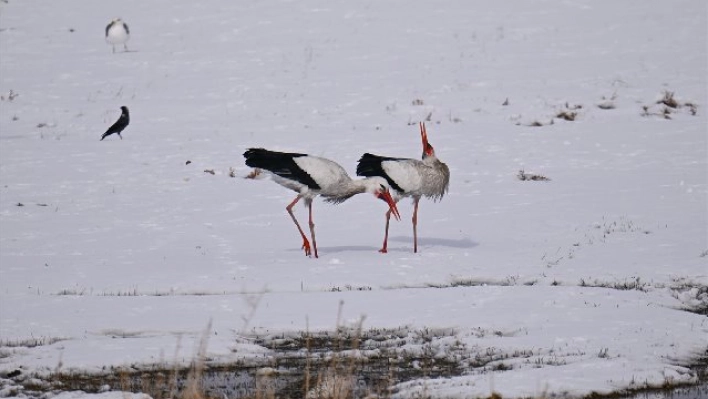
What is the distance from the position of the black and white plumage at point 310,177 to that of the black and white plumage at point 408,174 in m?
0.16

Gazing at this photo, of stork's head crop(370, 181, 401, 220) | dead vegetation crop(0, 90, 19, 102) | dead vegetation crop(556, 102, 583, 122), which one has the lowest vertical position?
stork's head crop(370, 181, 401, 220)

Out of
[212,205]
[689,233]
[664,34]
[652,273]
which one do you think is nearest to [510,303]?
[652,273]

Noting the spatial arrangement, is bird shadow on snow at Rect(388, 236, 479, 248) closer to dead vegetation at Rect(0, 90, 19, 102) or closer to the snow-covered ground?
the snow-covered ground

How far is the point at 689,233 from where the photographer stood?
16.1 meters

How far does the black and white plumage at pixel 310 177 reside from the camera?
15.6 metres

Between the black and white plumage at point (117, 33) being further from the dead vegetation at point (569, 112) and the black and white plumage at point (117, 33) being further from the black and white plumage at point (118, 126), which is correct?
the dead vegetation at point (569, 112)

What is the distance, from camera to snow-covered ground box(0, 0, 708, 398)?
10906 mm

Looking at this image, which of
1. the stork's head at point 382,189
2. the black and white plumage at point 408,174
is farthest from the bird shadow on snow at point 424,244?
the stork's head at point 382,189

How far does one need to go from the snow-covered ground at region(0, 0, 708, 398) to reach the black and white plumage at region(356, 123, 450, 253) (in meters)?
0.88

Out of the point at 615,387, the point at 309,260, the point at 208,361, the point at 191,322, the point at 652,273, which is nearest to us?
the point at 615,387

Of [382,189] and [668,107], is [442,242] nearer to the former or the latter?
[382,189]

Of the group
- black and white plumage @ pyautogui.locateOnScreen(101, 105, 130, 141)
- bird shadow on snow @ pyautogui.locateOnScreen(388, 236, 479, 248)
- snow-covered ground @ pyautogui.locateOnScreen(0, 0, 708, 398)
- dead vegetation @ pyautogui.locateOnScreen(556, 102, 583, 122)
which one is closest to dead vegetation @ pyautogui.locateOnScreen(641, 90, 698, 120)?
snow-covered ground @ pyautogui.locateOnScreen(0, 0, 708, 398)

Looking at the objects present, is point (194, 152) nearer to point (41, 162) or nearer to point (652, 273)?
point (41, 162)

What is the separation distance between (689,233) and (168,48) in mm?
20844
